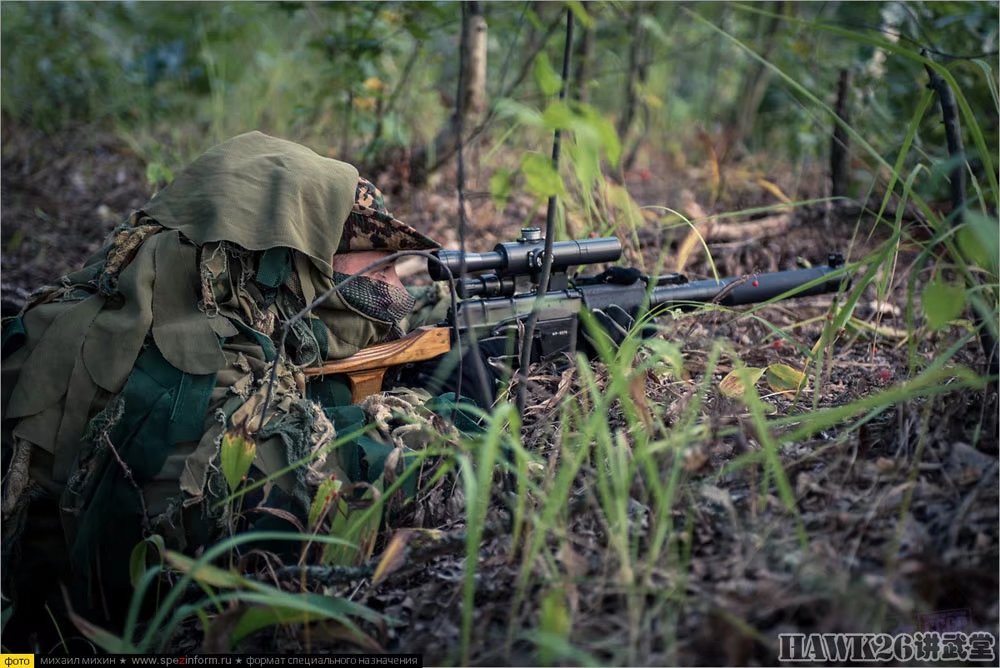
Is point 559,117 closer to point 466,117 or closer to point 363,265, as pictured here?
point 363,265

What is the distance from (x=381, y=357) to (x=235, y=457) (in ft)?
2.49

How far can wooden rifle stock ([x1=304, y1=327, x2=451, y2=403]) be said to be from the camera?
289 cm

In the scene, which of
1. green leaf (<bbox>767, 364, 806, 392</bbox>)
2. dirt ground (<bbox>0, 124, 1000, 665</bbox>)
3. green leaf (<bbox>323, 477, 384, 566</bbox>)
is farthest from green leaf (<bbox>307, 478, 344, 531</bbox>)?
green leaf (<bbox>767, 364, 806, 392</bbox>)

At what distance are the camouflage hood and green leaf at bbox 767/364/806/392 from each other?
1.44 meters

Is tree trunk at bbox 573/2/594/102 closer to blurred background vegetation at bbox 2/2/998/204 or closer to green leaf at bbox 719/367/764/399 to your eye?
blurred background vegetation at bbox 2/2/998/204

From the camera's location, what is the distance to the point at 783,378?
273 centimetres

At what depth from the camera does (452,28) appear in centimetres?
502

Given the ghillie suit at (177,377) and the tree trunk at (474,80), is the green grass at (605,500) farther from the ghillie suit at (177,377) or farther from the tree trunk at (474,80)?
the tree trunk at (474,80)

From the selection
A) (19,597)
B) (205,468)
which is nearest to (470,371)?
(205,468)

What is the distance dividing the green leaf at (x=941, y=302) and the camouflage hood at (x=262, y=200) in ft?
5.71

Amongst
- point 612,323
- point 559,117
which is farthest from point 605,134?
point 612,323

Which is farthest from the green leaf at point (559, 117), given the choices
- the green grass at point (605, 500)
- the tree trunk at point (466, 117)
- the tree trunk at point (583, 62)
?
the tree trunk at point (583, 62)

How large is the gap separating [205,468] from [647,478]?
4.05 ft

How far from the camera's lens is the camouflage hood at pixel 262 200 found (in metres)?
2.69
